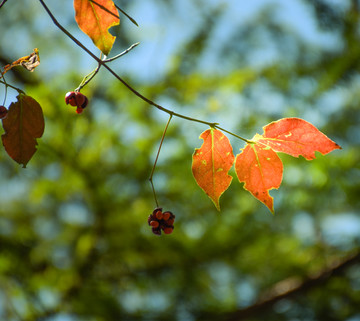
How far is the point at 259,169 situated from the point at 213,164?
3.1 inches

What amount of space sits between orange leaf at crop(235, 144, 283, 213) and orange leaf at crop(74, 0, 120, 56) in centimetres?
27

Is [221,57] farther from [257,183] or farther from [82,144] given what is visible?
[257,183]

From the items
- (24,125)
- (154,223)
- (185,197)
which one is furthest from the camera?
(185,197)

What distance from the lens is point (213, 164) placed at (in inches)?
24.3

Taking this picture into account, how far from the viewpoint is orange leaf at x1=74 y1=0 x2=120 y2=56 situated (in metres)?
0.61

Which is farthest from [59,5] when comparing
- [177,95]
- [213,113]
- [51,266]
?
[51,266]

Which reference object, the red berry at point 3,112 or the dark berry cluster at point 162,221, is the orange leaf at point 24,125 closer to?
the red berry at point 3,112

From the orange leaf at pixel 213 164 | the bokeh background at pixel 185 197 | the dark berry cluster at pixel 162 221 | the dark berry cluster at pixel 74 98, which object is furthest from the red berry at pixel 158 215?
the bokeh background at pixel 185 197

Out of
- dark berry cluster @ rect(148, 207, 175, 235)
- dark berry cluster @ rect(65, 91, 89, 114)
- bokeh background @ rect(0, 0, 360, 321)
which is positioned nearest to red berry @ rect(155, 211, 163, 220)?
dark berry cluster @ rect(148, 207, 175, 235)

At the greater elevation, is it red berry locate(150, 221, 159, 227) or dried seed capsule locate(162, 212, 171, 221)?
dried seed capsule locate(162, 212, 171, 221)

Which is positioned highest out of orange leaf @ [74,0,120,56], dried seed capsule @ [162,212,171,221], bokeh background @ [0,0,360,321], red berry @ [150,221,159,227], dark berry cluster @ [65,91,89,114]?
bokeh background @ [0,0,360,321]

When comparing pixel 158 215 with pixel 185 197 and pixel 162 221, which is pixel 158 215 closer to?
pixel 162 221

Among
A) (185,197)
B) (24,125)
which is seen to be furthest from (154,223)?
(185,197)

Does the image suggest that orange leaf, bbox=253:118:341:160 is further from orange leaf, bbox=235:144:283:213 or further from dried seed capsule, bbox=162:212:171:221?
dried seed capsule, bbox=162:212:171:221
